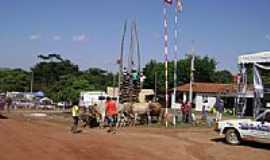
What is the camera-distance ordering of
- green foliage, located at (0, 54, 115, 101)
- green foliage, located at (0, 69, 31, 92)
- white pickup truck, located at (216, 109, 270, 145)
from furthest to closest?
green foliage, located at (0, 69, 31, 92), green foliage, located at (0, 54, 115, 101), white pickup truck, located at (216, 109, 270, 145)

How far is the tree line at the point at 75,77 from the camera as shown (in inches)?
3066

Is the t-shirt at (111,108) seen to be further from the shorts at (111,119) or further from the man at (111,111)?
the shorts at (111,119)

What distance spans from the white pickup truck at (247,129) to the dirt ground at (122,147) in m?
0.38

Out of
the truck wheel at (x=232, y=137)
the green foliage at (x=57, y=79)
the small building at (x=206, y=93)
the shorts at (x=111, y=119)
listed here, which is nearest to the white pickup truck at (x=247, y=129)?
the truck wheel at (x=232, y=137)

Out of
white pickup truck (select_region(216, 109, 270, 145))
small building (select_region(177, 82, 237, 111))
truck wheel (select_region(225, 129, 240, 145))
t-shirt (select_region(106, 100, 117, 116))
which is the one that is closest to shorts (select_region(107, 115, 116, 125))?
t-shirt (select_region(106, 100, 117, 116))

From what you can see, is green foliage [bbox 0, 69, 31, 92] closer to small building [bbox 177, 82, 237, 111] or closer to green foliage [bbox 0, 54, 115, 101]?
green foliage [bbox 0, 54, 115, 101]

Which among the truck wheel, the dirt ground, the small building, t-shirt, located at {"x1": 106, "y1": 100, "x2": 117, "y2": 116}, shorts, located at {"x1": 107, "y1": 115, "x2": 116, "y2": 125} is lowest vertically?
the dirt ground

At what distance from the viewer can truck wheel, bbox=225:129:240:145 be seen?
1947cm

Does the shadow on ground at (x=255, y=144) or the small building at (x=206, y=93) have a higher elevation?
the small building at (x=206, y=93)

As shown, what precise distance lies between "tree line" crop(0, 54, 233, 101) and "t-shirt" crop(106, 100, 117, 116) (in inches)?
1694

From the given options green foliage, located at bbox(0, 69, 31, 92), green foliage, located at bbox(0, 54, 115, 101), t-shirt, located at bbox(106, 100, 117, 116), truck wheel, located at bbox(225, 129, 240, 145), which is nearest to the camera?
truck wheel, located at bbox(225, 129, 240, 145)

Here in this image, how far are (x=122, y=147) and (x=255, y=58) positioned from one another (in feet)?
40.1

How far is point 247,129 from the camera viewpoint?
19.0 meters

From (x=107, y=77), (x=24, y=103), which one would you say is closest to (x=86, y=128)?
(x=24, y=103)
